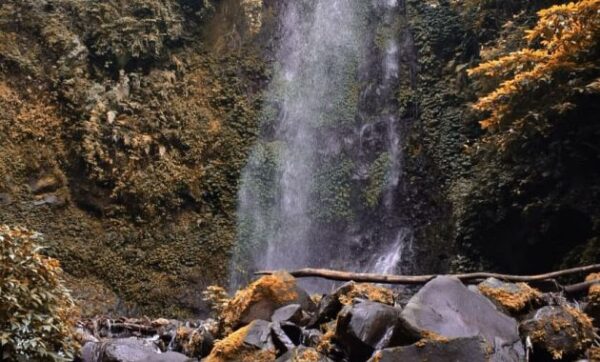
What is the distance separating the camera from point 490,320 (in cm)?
471

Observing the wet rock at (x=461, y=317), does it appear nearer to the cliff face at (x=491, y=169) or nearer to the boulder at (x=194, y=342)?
the boulder at (x=194, y=342)

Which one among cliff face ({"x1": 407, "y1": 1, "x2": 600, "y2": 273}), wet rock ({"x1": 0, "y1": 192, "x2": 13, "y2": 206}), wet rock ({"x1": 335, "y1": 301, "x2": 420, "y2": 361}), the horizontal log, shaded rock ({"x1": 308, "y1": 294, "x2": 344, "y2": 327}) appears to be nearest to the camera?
wet rock ({"x1": 335, "y1": 301, "x2": 420, "y2": 361})

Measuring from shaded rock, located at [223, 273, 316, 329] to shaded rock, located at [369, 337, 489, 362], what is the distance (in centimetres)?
190

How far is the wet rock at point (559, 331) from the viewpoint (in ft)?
15.0

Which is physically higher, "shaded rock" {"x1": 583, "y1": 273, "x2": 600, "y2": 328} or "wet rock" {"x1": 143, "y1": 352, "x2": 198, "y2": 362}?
"shaded rock" {"x1": 583, "y1": 273, "x2": 600, "y2": 328}

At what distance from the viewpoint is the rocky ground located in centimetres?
445

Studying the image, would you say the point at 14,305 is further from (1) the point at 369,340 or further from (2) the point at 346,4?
(2) the point at 346,4

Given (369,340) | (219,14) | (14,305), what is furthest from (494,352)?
(219,14)

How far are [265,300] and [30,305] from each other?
2191 mm

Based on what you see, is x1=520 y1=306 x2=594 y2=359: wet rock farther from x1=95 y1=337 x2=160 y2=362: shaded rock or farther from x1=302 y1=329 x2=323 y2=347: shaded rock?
x1=95 y1=337 x2=160 y2=362: shaded rock

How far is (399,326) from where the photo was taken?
4.55m

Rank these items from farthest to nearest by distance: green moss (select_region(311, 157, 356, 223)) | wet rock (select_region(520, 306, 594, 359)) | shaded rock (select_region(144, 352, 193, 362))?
green moss (select_region(311, 157, 356, 223)) < shaded rock (select_region(144, 352, 193, 362)) < wet rock (select_region(520, 306, 594, 359))

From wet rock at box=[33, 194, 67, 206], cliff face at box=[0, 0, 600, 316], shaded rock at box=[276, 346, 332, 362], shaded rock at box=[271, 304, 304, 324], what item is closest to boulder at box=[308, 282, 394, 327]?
shaded rock at box=[271, 304, 304, 324]

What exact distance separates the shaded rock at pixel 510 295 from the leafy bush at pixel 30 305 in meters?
3.81
